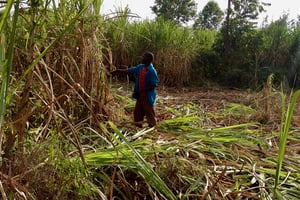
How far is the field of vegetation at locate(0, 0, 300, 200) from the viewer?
4.58ft

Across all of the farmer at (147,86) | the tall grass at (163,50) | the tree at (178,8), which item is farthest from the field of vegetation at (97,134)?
the tree at (178,8)

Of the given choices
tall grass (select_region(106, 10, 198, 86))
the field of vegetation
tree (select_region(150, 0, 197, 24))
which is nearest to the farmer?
the field of vegetation

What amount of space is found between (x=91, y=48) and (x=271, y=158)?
5.22 feet

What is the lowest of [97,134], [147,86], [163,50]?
[97,134]

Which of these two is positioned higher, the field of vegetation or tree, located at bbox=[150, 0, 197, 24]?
tree, located at bbox=[150, 0, 197, 24]

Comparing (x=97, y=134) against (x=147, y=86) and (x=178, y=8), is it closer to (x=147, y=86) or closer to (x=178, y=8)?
(x=147, y=86)

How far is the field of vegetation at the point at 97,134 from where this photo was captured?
1.39 m

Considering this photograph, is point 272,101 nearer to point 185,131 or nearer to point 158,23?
point 185,131

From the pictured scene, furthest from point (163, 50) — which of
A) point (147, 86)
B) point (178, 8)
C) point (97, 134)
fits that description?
point (178, 8)

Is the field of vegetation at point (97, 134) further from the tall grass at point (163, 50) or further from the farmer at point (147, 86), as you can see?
the tall grass at point (163, 50)

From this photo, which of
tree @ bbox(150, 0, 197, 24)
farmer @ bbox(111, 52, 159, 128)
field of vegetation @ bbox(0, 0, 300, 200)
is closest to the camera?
field of vegetation @ bbox(0, 0, 300, 200)

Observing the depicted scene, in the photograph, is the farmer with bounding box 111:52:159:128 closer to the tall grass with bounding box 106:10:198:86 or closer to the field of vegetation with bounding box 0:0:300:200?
the field of vegetation with bounding box 0:0:300:200

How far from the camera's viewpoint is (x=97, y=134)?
6.95 ft

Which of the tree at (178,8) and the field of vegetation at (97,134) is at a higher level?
the tree at (178,8)
